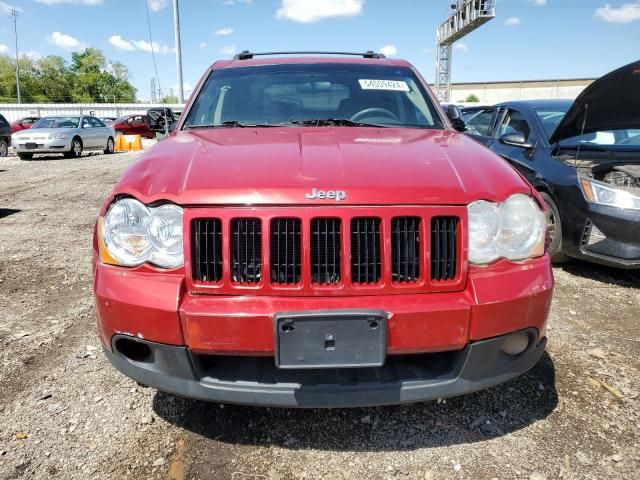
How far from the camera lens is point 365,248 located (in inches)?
71.9

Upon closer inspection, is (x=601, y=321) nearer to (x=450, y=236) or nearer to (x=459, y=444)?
(x=459, y=444)

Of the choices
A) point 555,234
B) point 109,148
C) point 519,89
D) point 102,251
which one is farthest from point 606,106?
point 519,89

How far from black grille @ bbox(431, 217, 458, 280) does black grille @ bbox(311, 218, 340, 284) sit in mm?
368

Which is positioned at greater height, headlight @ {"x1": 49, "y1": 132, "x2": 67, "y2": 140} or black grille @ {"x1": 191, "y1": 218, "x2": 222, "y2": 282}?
headlight @ {"x1": 49, "y1": 132, "x2": 67, "y2": 140}

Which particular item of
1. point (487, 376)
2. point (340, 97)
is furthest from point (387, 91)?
point (487, 376)

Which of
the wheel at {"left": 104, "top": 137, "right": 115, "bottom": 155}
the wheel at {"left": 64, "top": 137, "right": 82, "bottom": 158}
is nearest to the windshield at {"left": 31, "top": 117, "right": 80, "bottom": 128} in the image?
the wheel at {"left": 64, "top": 137, "right": 82, "bottom": 158}

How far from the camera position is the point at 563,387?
2.55m

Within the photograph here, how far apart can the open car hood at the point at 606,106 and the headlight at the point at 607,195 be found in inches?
28.8

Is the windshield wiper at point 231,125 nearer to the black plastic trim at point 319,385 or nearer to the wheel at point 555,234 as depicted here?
the black plastic trim at point 319,385

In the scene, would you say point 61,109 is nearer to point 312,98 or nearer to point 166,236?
point 312,98

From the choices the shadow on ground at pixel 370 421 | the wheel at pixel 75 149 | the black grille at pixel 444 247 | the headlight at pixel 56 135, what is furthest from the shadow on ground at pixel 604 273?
the wheel at pixel 75 149

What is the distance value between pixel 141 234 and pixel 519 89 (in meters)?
73.6

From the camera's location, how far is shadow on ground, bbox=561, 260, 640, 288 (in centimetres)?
425

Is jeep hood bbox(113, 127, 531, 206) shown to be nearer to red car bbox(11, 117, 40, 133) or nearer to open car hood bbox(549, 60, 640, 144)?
open car hood bbox(549, 60, 640, 144)
